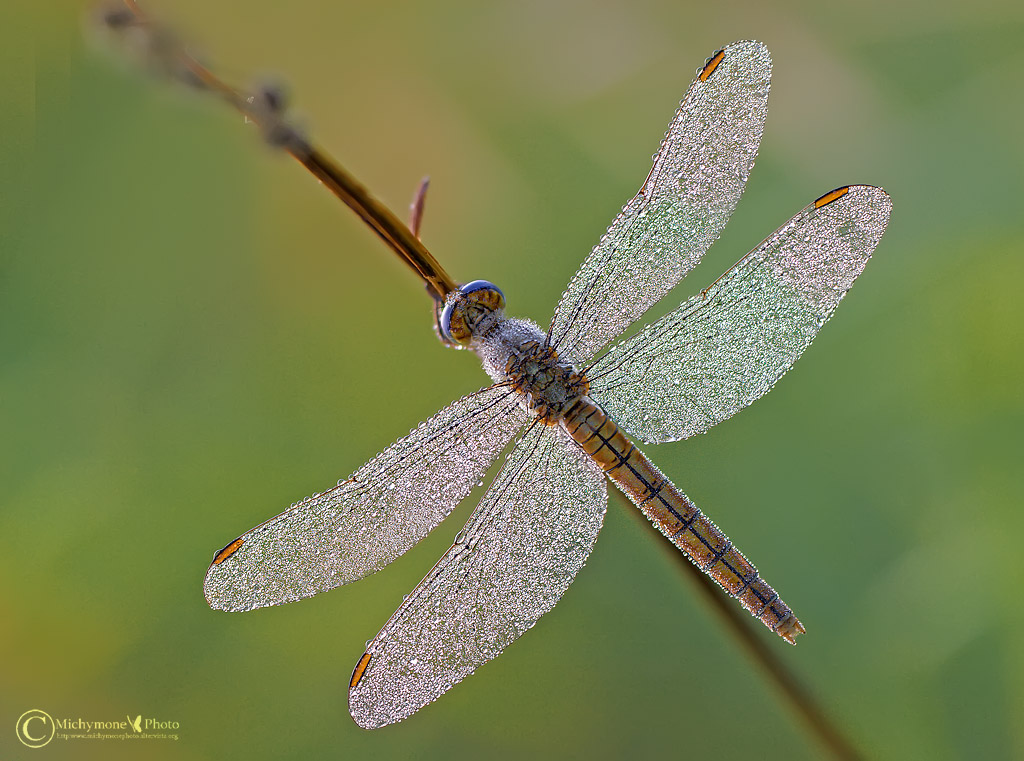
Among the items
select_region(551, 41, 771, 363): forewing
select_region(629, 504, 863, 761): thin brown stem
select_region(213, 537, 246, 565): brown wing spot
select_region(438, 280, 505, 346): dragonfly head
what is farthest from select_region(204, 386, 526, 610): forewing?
select_region(629, 504, 863, 761): thin brown stem

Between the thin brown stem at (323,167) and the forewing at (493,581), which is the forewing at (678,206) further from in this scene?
the thin brown stem at (323,167)

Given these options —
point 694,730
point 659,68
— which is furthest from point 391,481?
point 659,68

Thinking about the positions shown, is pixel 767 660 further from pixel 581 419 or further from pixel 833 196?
pixel 833 196

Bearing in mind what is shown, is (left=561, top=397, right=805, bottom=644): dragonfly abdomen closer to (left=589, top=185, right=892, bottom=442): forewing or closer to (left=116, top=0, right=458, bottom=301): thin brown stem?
(left=589, top=185, right=892, bottom=442): forewing

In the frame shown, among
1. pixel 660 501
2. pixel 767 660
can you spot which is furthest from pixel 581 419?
pixel 767 660

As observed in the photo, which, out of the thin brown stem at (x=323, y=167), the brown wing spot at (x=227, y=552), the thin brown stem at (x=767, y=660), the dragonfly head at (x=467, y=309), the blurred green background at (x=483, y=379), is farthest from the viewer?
the blurred green background at (x=483, y=379)

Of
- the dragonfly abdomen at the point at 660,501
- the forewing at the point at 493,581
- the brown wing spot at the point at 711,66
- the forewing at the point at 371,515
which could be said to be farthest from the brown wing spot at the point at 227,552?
the brown wing spot at the point at 711,66

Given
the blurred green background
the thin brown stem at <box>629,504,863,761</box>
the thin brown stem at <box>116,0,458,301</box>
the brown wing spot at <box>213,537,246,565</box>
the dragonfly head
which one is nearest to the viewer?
the thin brown stem at <box>116,0,458,301</box>
